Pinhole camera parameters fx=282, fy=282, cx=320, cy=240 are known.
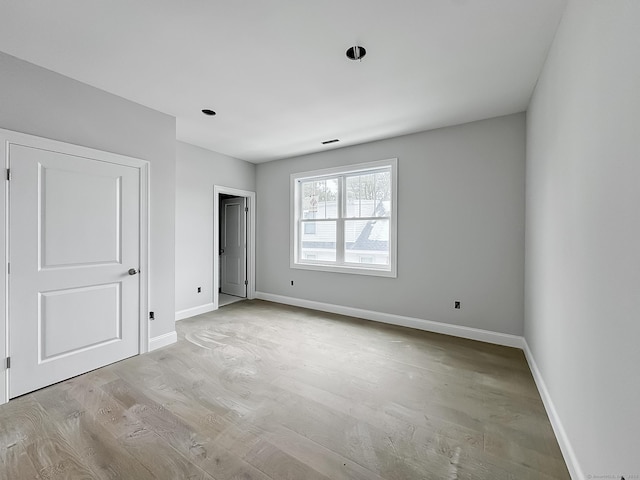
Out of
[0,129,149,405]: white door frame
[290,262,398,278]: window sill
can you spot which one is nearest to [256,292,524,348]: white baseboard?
[290,262,398,278]: window sill

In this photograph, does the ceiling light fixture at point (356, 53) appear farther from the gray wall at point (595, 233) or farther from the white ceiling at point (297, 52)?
the gray wall at point (595, 233)

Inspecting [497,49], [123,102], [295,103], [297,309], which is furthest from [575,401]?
[123,102]

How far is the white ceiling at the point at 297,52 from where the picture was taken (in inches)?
69.1

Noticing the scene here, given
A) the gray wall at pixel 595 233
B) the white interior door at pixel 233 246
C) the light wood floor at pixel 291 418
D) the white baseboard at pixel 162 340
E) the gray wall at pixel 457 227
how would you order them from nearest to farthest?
the gray wall at pixel 595 233 → the light wood floor at pixel 291 418 → the white baseboard at pixel 162 340 → the gray wall at pixel 457 227 → the white interior door at pixel 233 246

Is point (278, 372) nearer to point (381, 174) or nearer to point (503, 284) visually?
point (503, 284)

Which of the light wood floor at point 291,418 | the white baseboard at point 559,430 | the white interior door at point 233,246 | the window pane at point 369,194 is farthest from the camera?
the white interior door at point 233,246

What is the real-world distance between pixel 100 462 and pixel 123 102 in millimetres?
3080

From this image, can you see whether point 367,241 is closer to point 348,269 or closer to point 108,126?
point 348,269

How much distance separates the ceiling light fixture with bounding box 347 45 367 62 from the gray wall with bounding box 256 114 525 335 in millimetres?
1967

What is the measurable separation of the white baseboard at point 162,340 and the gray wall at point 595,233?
143 inches

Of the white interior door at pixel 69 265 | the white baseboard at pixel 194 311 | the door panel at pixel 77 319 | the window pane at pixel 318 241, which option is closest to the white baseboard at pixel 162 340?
the white interior door at pixel 69 265

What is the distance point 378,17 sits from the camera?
180cm

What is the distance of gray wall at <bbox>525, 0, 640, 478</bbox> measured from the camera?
1013 mm

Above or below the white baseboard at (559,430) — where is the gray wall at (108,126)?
above
